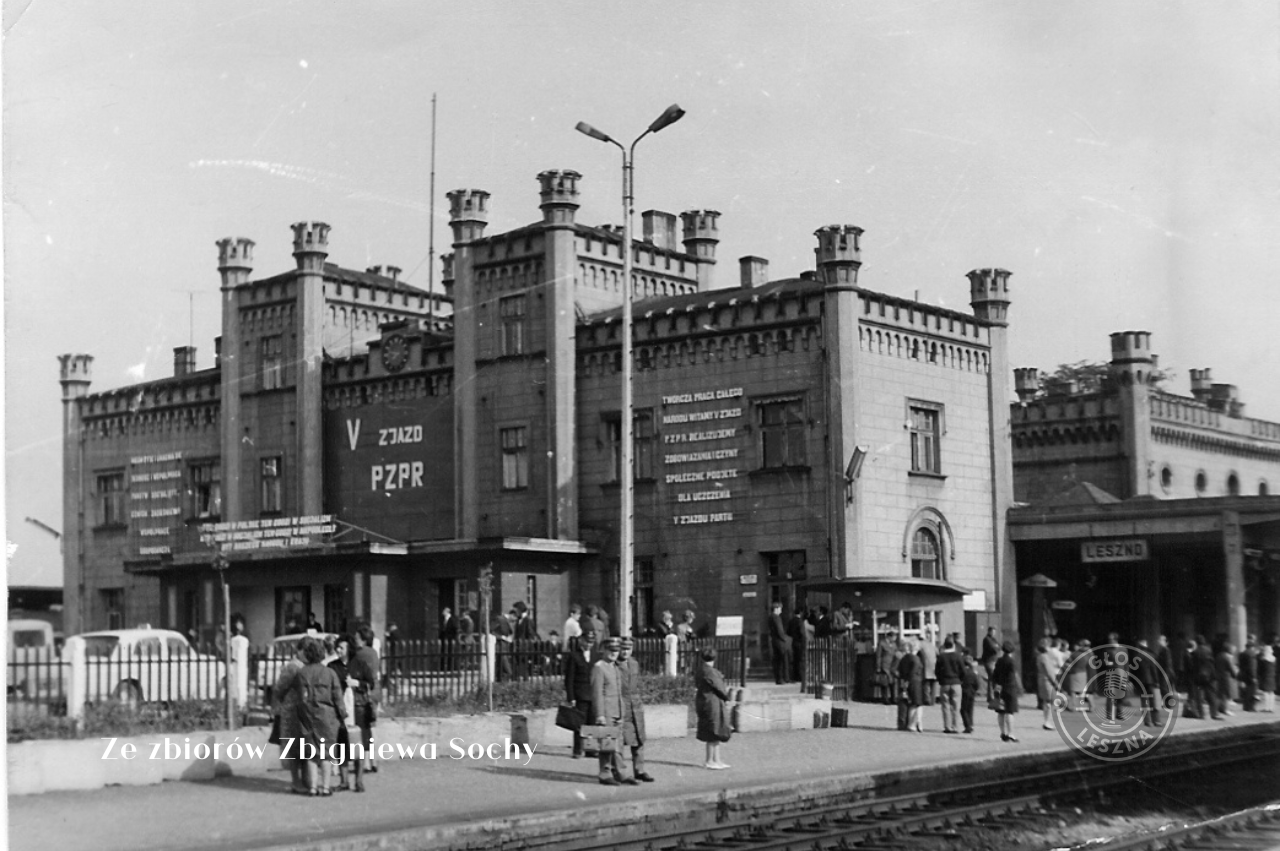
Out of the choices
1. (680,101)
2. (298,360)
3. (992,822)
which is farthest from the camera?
(298,360)

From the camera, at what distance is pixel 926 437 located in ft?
126

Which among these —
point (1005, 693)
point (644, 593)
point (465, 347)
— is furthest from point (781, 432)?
point (1005, 693)

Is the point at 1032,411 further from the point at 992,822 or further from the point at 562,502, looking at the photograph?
the point at 992,822

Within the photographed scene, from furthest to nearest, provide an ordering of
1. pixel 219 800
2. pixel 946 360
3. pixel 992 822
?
pixel 946 360
pixel 992 822
pixel 219 800

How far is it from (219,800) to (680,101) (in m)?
11.7

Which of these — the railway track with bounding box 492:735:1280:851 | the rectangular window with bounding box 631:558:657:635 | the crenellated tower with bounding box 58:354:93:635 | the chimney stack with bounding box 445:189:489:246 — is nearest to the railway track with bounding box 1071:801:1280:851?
the railway track with bounding box 492:735:1280:851

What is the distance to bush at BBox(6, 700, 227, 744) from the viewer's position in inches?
661

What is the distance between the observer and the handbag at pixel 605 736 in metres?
18.6

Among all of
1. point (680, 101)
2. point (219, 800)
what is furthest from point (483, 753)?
point (680, 101)

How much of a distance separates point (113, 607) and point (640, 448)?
1699 centimetres

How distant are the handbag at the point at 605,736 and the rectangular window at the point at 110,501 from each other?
28.9 metres

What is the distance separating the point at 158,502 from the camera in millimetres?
45594

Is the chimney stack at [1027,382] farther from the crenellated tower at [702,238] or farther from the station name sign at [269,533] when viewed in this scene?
the station name sign at [269,533]

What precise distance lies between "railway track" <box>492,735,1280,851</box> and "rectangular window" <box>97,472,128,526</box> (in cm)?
2937
